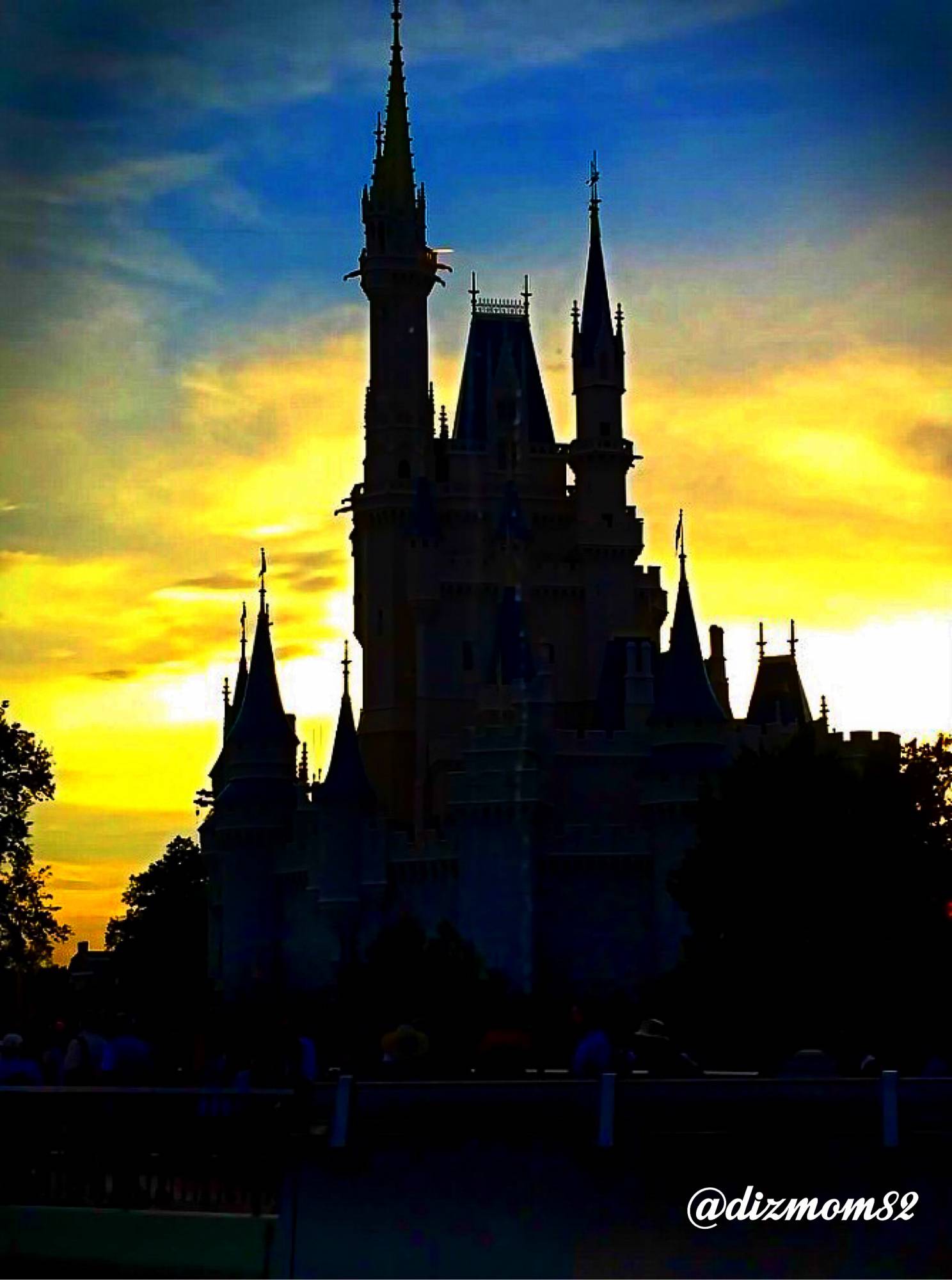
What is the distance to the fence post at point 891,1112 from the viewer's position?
26.4m

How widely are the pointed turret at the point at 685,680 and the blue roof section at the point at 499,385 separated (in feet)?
56.7

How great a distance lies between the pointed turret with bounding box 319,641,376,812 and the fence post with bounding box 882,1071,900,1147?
75479 millimetres

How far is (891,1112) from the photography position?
26438 millimetres

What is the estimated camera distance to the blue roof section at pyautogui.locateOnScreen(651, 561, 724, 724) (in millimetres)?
101750

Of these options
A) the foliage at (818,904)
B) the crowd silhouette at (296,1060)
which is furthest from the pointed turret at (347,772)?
the crowd silhouette at (296,1060)

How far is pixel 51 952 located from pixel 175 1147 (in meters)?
41.4

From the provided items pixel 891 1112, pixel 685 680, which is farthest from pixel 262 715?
pixel 891 1112

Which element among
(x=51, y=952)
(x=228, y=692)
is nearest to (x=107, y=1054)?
(x=51, y=952)

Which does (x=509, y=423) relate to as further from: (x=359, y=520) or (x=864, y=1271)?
(x=864, y=1271)

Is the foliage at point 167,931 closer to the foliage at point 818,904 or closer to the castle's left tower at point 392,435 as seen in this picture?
the castle's left tower at point 392,435

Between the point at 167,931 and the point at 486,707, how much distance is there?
108 ft

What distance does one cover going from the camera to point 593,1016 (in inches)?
1243

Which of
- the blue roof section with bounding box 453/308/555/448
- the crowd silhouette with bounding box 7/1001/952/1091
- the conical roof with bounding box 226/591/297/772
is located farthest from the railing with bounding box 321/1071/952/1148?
the blue roof section with bounding box 453/308/555/448

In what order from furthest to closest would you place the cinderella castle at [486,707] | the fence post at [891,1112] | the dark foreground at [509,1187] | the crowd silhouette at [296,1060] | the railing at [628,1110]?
1. the cinderella castle at [486,707]
2. the crowd silhouette at [296,1060]
3. the fence post at [891,1112]
4. the railing at [628,1110]
5. the dark foreground at [509,1187]
